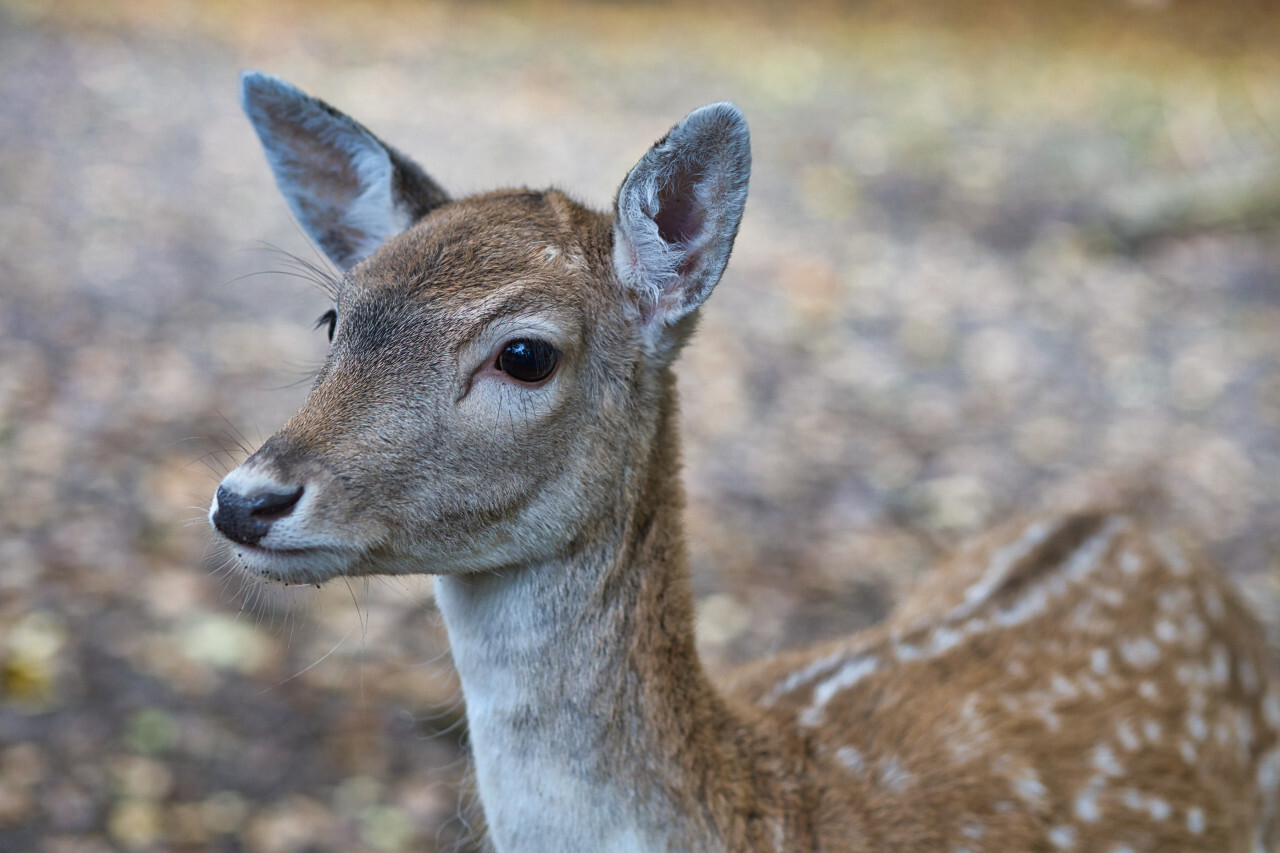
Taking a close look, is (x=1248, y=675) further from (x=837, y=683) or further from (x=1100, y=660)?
(x=837, y=683)

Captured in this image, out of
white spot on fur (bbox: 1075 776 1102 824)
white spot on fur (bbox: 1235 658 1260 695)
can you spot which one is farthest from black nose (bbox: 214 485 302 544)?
white spot on fur (bbox: 1235 658 1260 695)

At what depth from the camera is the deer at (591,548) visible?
1.89 m

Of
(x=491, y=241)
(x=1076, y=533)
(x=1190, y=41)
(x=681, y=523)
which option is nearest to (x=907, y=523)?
(x=1076, y=533)

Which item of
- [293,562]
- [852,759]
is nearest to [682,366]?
[852,759]

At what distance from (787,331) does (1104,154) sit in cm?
440

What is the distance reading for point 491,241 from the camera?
2.02m

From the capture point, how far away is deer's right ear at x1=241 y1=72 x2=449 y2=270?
236 cm

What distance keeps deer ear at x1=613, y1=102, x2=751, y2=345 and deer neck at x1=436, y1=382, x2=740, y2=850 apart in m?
0.35

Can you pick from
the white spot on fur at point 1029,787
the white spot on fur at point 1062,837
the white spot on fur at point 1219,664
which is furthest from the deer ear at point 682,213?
the white spot on fur at point 1219,664

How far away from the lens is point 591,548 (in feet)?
6.63

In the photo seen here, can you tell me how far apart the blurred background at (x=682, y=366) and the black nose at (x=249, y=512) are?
327mm

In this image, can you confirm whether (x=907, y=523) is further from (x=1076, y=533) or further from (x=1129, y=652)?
(x=1129, y=652)

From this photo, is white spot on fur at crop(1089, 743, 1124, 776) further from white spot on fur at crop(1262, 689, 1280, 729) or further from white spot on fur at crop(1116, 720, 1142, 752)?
white spot on fur at crop(1262, 689, 1280, 729)

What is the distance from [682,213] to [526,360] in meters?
0.44
